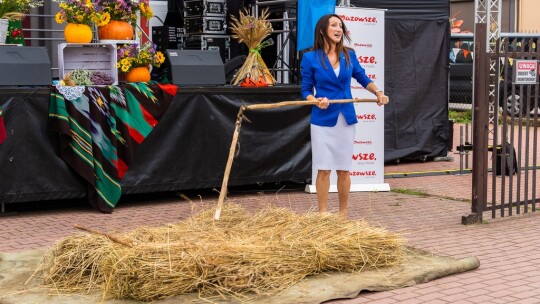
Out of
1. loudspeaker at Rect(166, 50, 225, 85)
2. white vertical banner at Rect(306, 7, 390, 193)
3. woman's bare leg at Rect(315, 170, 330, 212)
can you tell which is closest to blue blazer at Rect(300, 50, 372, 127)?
woman's bare leg at Rect(315, 170, 330, 212)

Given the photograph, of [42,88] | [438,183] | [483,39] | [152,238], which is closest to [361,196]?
[438,183]

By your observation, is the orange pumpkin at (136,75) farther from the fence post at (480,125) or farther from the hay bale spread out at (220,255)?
the fence post at (480,125)

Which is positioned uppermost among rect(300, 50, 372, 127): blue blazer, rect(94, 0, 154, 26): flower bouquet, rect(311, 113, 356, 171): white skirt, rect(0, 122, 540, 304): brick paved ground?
rect(94, 0, 154, 26): flower bouquet

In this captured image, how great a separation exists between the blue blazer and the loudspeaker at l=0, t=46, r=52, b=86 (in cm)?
278

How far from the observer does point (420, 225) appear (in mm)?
8203

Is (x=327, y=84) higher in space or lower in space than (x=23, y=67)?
lower

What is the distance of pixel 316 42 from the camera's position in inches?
299

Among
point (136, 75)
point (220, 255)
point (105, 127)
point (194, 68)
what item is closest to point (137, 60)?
point (136, 75)

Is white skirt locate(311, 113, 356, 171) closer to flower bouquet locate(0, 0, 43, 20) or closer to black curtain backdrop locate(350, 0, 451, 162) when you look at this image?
flower bouquet locate(0, 0, 43, 20)

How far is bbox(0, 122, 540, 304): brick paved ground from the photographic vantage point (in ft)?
19.1

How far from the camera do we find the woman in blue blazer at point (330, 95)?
748 cm

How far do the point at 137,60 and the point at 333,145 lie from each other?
2850 mm

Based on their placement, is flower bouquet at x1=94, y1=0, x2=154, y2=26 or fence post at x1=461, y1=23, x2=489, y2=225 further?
flower bouquet at x1=94, y1=0, x2=154, y2=26

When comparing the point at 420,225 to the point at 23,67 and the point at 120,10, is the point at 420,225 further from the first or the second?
the point at 23,67
